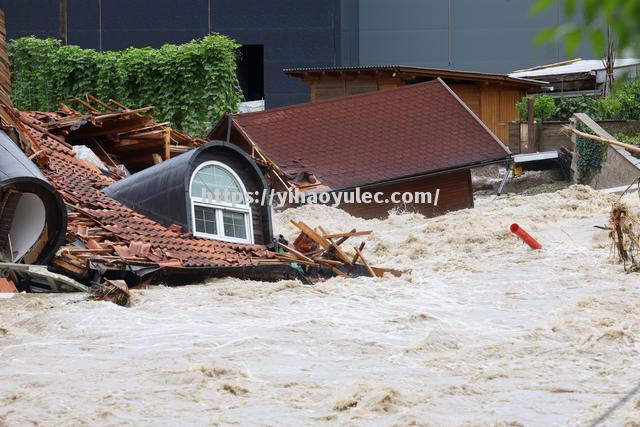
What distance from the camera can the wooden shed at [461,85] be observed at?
3356 centimetres

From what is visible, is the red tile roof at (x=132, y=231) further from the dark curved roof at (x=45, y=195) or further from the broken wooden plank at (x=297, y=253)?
the dark curved roof at (x=45, y=195)

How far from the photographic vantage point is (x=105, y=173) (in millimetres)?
19391

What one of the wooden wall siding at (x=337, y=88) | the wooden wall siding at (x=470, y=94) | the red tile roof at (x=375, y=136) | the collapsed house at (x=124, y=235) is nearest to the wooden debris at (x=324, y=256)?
the collapsed house at (x=124, y=235)

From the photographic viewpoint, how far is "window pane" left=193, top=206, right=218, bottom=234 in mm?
16422

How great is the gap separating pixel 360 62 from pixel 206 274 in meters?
28.3

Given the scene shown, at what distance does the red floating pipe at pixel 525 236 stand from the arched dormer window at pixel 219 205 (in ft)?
17.2


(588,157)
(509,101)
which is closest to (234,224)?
(588,157)

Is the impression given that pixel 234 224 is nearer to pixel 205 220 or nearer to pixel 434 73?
pixel 205 220

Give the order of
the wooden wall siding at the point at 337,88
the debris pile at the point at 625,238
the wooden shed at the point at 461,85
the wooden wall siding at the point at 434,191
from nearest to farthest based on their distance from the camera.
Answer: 1. the debris pile at the point at 625,238
2. the wooden wall siding at the point at 434,191
3. the wooden shed at the point at 461,85
4. the wooden wall siding at the point at 337,88

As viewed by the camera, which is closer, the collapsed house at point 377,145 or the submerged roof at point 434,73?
the collapsed house at point 377,145

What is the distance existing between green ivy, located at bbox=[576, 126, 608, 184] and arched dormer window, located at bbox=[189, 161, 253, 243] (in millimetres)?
13701

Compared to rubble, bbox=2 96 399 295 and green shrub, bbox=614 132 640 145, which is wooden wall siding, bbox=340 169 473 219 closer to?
green shrub, bbox=614 132 640 145

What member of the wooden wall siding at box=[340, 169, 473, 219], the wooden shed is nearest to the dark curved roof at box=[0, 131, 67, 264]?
the wooden wall siding at box=[340, 169, 473, 219]

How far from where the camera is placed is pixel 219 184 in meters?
16.8
